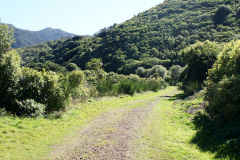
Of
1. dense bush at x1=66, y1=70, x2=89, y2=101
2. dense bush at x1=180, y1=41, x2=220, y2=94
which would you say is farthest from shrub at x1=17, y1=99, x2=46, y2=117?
dense bush at x1=180, y1=41, x2=220, y2=94

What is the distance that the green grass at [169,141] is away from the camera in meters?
6.65

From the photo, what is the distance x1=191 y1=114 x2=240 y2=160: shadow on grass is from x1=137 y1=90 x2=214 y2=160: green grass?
0.31 metres

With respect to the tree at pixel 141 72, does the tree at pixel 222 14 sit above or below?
above

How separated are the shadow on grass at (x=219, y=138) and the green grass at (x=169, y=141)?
12.0 inches

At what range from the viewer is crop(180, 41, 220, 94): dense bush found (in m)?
24.0

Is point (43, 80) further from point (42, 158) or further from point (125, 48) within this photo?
point (125, 48)

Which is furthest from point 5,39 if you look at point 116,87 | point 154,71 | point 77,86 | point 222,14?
point 222,14

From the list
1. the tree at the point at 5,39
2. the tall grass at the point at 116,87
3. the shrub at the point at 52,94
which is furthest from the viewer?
the tall grass at the point at 116,87

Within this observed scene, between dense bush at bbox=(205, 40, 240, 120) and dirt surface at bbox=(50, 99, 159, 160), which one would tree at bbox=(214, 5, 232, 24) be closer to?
dense bush at bbox=(205, 40, 240, 120)

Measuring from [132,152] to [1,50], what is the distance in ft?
32.9

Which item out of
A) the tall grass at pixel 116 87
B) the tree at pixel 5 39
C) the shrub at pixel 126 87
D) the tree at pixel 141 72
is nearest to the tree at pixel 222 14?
the tree at pixel 141 72

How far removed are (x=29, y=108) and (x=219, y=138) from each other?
1018 cm

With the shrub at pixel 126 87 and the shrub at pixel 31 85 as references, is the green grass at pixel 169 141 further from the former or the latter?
the shrub at pixel 126 87

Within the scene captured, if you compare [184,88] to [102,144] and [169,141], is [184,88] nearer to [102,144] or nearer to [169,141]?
[169,141]
